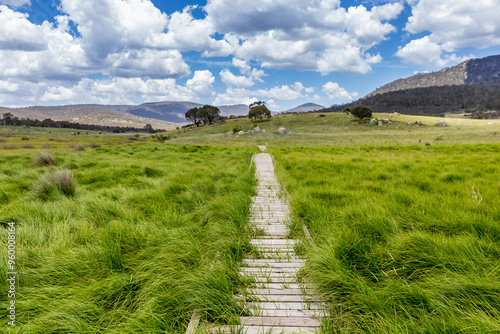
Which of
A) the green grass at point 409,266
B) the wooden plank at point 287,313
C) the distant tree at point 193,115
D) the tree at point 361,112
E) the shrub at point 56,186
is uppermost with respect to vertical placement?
the distant tree at point 193,115

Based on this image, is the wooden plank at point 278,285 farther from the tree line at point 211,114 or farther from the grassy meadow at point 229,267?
the tree line at point 211,114

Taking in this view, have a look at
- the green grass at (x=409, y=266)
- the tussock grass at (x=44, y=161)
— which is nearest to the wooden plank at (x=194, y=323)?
the green grass at (x=409, y=266)

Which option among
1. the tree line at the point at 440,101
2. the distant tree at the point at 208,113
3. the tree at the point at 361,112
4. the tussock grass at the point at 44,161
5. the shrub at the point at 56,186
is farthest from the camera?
the tree line at the point at 440,101

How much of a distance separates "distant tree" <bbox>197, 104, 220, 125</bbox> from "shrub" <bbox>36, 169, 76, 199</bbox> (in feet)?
314

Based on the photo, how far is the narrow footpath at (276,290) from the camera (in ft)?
8.00

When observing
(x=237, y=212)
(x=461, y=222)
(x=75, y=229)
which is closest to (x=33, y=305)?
(x=75, y=229)

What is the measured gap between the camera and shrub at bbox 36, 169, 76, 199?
6.58m

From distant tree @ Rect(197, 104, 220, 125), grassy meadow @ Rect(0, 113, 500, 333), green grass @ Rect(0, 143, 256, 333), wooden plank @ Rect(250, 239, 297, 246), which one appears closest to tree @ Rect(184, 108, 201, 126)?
distant tree @ Rect(197, 104, 220, 125)

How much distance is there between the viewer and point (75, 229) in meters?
4.25

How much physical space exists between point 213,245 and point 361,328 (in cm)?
238

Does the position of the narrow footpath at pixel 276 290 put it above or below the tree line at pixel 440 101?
below

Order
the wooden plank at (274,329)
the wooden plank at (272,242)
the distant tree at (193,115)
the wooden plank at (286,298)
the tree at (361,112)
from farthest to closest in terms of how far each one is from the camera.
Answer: the distant tree at (193,115), the tree at (361,112), the wooden plank at (272,242), the wooden plank at (286,298), the wooden plank at (274,329)

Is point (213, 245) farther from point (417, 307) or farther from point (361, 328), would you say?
point (417, 307)

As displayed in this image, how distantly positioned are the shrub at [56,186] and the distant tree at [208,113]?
9562cm
